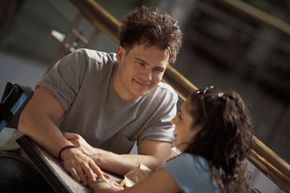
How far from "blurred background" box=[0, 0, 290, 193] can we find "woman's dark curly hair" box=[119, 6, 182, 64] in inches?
33.0

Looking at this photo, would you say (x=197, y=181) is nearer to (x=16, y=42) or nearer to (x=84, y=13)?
(x=84, y=13)

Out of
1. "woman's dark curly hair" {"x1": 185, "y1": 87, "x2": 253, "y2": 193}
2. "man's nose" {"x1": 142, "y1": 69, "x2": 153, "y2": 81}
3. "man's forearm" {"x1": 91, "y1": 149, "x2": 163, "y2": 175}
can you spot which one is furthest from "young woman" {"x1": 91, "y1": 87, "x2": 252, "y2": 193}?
"man's nose" {"x1": 142, "y1": 69, "x2": 153, "y2": 81}

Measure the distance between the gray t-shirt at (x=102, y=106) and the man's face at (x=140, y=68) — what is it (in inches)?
2.7

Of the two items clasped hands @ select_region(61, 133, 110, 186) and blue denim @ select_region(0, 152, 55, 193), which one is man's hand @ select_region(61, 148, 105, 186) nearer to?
clasped hands @ select_region(61, 133, 110, 186)

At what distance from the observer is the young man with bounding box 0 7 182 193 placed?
5.20ft

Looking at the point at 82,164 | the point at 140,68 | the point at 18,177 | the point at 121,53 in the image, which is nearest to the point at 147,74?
the point at 140,68

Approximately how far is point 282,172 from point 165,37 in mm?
630

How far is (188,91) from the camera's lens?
2002mm

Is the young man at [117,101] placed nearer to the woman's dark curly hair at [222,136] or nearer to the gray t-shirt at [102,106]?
the gray t-shirt at [102,106]

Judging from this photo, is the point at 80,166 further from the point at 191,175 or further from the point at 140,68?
the point at 140,68

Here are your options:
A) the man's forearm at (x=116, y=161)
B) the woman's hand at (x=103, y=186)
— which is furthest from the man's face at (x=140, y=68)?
the woman's hand at (x=103, y=186)

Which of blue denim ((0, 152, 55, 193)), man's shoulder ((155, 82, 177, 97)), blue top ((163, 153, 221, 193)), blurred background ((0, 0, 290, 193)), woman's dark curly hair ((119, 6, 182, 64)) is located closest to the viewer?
blue top ((163, 153, 221, 193))

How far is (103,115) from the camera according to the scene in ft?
5.81

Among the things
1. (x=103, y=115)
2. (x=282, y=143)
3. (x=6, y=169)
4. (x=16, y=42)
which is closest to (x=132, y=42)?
(x=103, y=115)
